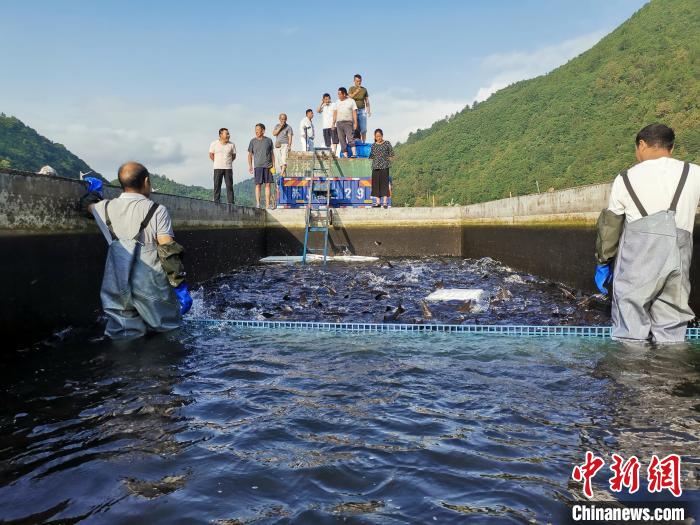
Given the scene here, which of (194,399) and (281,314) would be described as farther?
(281,314)

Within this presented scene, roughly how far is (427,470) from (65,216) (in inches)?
199

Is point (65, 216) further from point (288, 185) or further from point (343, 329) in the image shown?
point (288, 185)

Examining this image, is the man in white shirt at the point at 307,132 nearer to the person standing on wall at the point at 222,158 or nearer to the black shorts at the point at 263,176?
the black shorts at the point at 263,176

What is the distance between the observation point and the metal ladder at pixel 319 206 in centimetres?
1722

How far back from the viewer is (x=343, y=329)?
6.34m

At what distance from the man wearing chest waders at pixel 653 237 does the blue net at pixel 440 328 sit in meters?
0.57

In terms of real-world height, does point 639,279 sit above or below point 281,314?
above

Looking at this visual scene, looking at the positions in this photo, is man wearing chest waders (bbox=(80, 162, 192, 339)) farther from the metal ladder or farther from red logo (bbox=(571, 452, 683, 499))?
the metal ladder

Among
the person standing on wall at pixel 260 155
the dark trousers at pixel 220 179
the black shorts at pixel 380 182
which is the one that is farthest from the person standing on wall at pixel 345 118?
the dark trousers at pixel 220 179

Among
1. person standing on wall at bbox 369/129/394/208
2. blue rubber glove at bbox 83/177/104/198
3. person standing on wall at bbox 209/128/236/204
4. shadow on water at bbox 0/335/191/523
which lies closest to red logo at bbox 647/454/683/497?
shadow on water at bbox 0/335/191/523

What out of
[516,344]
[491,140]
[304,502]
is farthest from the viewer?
[491,140]

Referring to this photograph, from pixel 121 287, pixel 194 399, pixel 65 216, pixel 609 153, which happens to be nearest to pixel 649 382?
pixel 194 399

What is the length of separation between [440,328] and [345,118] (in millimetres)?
12857

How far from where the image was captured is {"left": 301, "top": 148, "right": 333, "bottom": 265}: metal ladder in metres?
17.2
